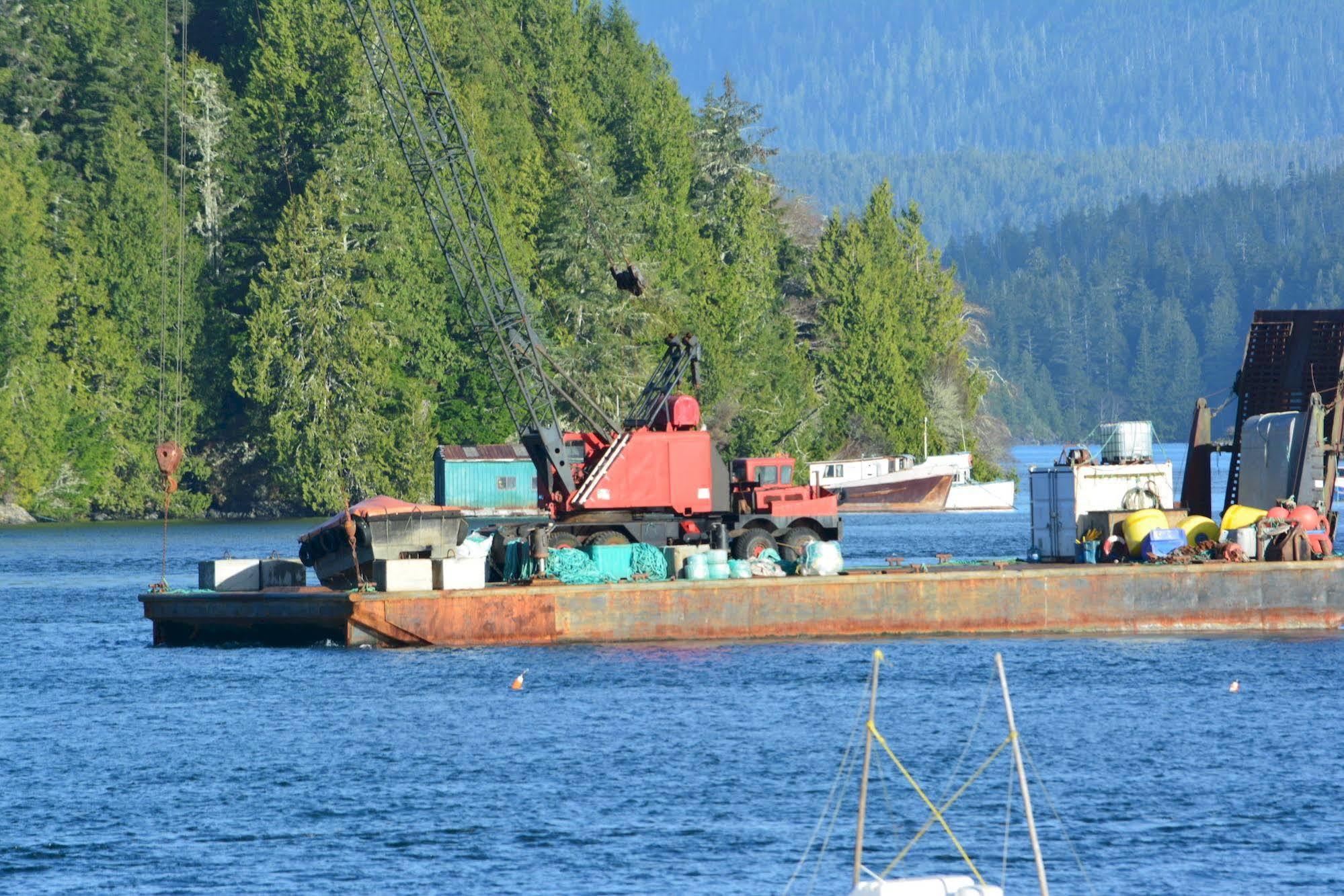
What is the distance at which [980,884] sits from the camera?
18266 millimetres

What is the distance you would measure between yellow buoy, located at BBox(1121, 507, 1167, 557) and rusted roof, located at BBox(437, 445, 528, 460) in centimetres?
A: 5784

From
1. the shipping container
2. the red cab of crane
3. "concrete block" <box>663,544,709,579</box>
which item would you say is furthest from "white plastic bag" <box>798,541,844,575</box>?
the shipping container

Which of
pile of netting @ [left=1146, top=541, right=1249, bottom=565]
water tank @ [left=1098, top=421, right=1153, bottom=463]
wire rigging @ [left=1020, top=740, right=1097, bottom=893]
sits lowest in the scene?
wire rigging @ [left=1020, top=740, right=1097, bottom=893]

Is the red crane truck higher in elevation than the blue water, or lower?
higher

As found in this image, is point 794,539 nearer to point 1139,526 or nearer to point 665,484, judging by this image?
point 665,484

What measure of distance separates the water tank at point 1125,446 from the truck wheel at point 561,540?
41.7ft

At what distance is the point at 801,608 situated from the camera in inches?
1652

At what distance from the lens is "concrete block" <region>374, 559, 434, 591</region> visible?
40.8m

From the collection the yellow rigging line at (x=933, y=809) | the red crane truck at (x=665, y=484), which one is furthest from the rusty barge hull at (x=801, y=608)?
the yellow rigging line at (x=933, y=809)

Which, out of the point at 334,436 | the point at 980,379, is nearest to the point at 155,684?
the point at 334,436

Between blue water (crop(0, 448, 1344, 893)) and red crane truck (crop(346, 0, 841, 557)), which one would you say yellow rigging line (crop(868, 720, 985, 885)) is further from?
red crane truck (crop(346, 0, 841, 557))

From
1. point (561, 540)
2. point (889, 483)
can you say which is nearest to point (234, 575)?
point (561, 540)

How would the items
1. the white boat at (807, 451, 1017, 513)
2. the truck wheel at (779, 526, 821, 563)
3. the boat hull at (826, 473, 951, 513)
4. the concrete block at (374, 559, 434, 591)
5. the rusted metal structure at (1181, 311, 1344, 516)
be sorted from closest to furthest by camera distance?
the concrete block at (374, 559, 434, 591)
the rusted metal structure at (1181, 311, 1344, 516)
the truck wheel at (779, 526, 821, 563)
the white boat at (807, 451, 1017, 513)
the boat hull at (826, 473, 951, 513)

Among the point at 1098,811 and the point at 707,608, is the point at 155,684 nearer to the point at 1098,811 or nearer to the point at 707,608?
the point at 707,608
